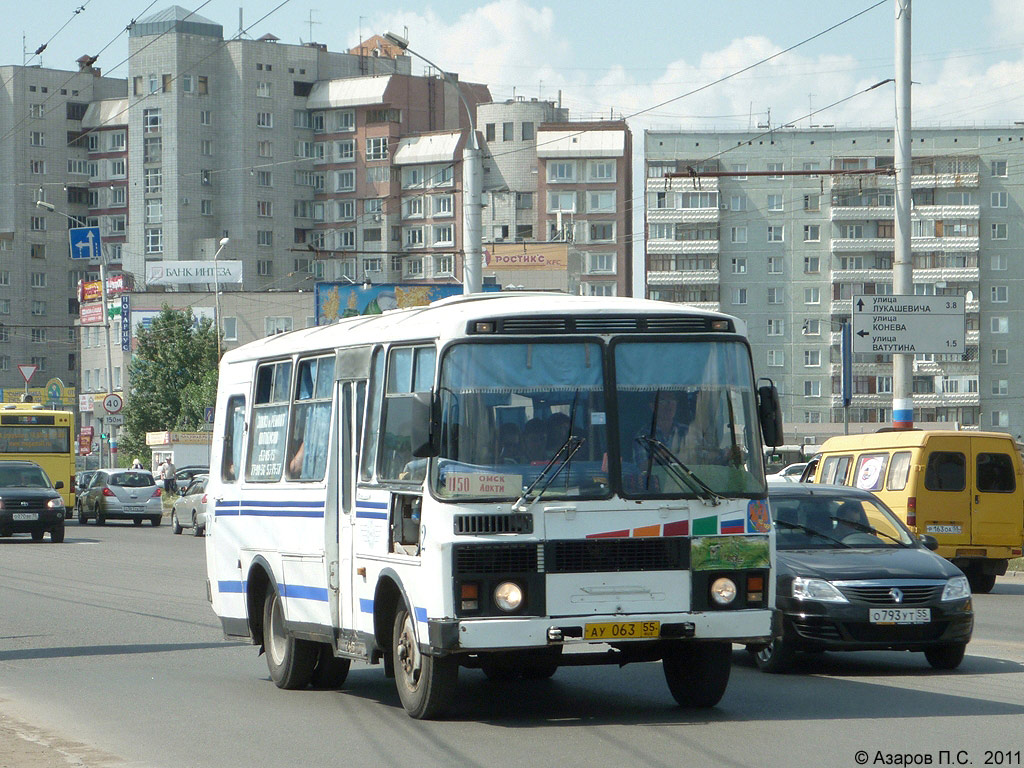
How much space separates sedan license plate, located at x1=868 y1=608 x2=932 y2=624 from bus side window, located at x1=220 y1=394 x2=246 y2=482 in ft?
16.3

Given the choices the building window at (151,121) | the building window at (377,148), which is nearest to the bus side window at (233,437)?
the building window at (151,121)

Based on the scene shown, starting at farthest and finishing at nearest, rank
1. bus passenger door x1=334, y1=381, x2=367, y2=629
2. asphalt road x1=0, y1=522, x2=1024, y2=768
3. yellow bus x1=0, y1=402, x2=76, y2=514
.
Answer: yellow bus x1=0, y1=402, x2=76, y2=514, bus passenger door x1=334, y1=381, x2=367, y2=629, asphalt road x1=0, y1=522, x2=1024, y2=768

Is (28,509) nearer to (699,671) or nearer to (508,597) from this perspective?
(699,671)

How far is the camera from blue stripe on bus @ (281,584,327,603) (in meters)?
11.2

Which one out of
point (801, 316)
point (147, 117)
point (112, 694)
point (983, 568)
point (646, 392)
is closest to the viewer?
point (646, 392)

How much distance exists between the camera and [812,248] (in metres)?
113

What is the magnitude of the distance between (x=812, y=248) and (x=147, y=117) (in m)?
49.5

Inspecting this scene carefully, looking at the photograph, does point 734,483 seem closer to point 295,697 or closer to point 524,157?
point 295,697

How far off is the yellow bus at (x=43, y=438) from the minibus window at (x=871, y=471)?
27.8 metres

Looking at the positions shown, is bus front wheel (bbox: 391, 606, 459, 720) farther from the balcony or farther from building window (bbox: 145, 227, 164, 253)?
building window (bbox: 145, 227, 164, 253)

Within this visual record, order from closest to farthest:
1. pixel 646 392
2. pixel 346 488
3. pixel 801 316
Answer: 1. pixel 646 392
2. pixel 346 488
3. pixel 801 316

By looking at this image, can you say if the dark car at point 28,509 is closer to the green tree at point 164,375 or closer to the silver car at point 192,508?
the silver car at point 192,508

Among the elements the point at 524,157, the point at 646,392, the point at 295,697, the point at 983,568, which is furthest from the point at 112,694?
the point at 524,157

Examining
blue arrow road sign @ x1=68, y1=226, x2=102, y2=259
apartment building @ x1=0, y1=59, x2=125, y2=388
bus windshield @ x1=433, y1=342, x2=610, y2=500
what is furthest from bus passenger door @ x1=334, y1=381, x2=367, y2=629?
apartment building @ x1=0, y1=59, x2=125, y2=388
